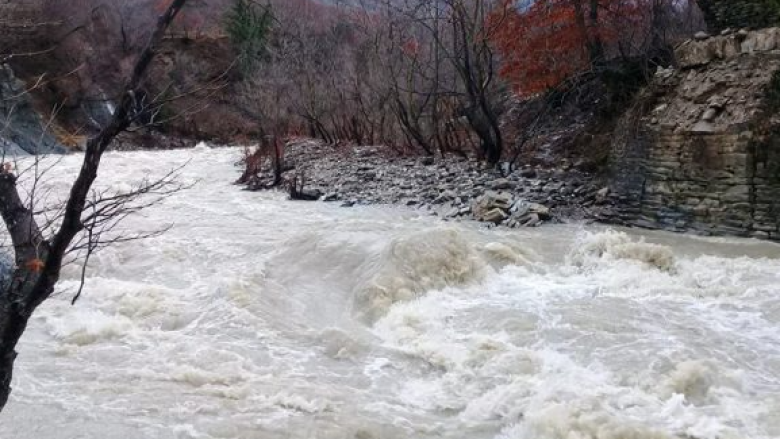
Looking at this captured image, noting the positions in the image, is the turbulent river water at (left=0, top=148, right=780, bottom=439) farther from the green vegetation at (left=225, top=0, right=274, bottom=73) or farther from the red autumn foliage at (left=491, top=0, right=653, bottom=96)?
the green vegetation at (left=225, top=0, right=274, bottom=73)

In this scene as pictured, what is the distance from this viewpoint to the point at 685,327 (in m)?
5.88

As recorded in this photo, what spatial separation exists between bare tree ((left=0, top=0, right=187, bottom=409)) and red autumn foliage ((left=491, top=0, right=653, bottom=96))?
11264mm

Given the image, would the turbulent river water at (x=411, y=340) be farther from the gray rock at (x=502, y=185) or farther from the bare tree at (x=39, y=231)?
the gray rock at (x=502, y=185)

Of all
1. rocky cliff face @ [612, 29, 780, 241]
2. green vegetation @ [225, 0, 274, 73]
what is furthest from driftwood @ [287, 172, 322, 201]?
green vegetation @ [225, 0, 274, 73]

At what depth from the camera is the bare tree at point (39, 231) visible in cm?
247

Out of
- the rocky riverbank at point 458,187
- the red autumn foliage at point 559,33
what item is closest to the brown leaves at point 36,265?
the rocky riverbank at point 458,187

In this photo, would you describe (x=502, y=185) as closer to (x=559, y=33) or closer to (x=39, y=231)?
(x=559, y=33)

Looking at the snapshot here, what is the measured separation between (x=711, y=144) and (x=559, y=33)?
477 centimetres

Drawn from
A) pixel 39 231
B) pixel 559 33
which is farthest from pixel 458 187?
pixel 39 231

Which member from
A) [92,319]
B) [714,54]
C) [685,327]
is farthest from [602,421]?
[714,54]

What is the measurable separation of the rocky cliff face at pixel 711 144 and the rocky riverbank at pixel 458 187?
834 mm

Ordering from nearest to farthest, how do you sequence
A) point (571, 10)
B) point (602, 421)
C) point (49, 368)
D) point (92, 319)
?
point (602, 421) → point (49, 368) → point (92, 319) → point (571, 10)

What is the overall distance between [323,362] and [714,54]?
745cm

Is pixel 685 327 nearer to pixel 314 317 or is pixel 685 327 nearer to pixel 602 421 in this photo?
pixel 602 421
